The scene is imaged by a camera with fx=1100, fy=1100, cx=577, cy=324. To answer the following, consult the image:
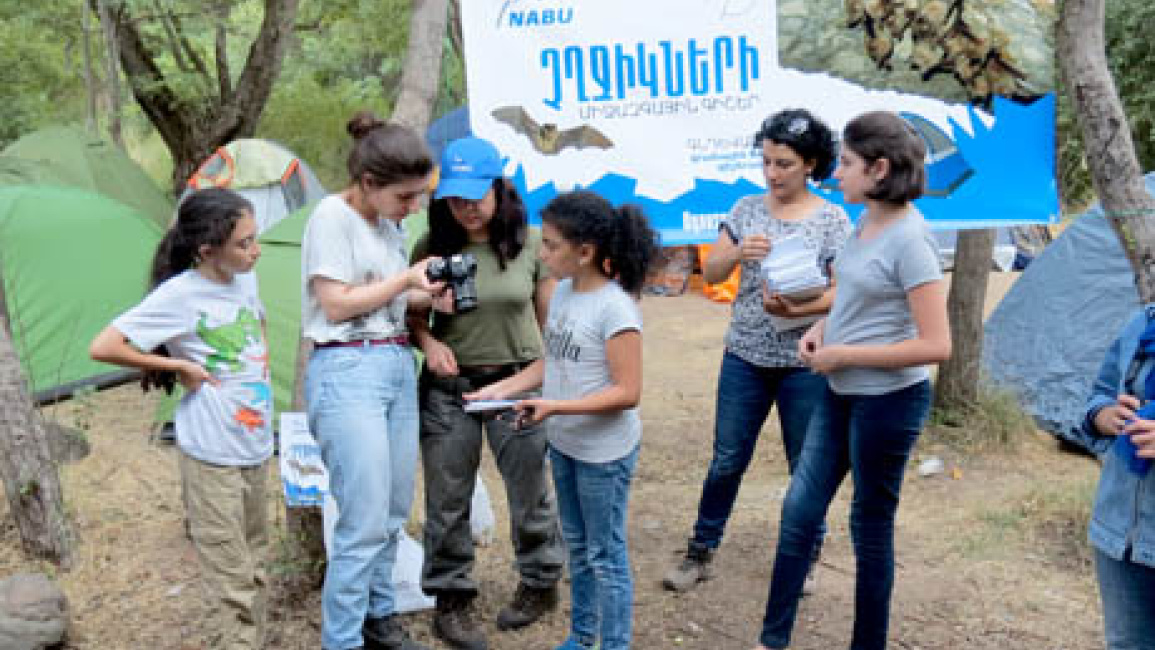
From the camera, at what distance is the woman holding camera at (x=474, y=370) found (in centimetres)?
311

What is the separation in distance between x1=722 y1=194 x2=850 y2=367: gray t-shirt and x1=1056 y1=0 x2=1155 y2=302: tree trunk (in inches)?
36.5

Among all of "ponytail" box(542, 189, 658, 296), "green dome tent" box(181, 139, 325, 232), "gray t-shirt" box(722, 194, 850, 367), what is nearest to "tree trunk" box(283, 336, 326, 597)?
"ponytail" box(542, 189, 658, 296)

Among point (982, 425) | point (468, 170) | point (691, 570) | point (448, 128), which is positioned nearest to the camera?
point (468, 170)

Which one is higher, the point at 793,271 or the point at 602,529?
the point at 793,271

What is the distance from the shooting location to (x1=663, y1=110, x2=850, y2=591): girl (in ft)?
10.8

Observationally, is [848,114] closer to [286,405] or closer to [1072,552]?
[1072,552]

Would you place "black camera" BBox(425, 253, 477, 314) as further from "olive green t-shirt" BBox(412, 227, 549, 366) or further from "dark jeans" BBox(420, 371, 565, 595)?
"dark jeans" BBox(420, 371, 565, 595)

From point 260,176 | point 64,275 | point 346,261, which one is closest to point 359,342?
point 346,261

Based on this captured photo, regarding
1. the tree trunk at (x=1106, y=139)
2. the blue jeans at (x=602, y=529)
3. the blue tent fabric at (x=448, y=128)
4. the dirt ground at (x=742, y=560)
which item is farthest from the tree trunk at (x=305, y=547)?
the blue tent fabric at (x=448, y=128)

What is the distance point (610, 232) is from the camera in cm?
290

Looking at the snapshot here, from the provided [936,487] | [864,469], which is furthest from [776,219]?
[936,487]

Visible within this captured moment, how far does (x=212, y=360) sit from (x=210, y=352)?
0.02m

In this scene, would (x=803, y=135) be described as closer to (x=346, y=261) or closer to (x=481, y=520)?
(x=346, y=261)

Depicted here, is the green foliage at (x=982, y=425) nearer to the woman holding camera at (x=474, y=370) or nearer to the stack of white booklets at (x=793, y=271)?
the stack of white booklets at (x=793, y=271)
